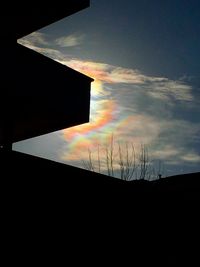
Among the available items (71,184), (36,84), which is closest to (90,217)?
(71,184)

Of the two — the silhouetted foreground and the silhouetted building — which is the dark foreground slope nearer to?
the silhouetted foreground

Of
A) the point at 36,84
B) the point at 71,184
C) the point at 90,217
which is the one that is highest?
the point at 36,84

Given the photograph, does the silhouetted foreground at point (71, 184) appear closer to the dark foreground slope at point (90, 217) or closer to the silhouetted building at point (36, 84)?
the dark foreground slope at point (90, 217)

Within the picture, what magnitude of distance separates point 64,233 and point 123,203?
812 millimetres

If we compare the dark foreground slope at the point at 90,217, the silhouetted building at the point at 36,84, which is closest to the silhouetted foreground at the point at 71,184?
the dark foreground slope at the point at 90,217

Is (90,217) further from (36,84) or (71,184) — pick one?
(36,84)

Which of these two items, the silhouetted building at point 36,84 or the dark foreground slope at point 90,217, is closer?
the dark foreground slope at point 90,217

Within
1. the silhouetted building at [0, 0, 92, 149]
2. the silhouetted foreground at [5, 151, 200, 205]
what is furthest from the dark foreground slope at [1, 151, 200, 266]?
the silhouetted building at [0, 0, 92, 149]

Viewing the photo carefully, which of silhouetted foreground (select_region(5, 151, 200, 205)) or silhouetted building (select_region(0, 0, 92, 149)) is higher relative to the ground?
silhouetted building (select_region(0, 0, 92, 149))

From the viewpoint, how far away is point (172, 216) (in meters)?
4.85

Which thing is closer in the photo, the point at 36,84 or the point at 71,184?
the point at 71,184

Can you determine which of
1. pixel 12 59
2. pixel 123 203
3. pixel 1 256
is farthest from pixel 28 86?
pixel 1 256

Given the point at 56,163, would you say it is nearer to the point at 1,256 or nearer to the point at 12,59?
the point at 1,256

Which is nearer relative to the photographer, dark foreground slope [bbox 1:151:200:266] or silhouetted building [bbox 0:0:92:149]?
dark foreground slope [bbox 1:151:200:266]
